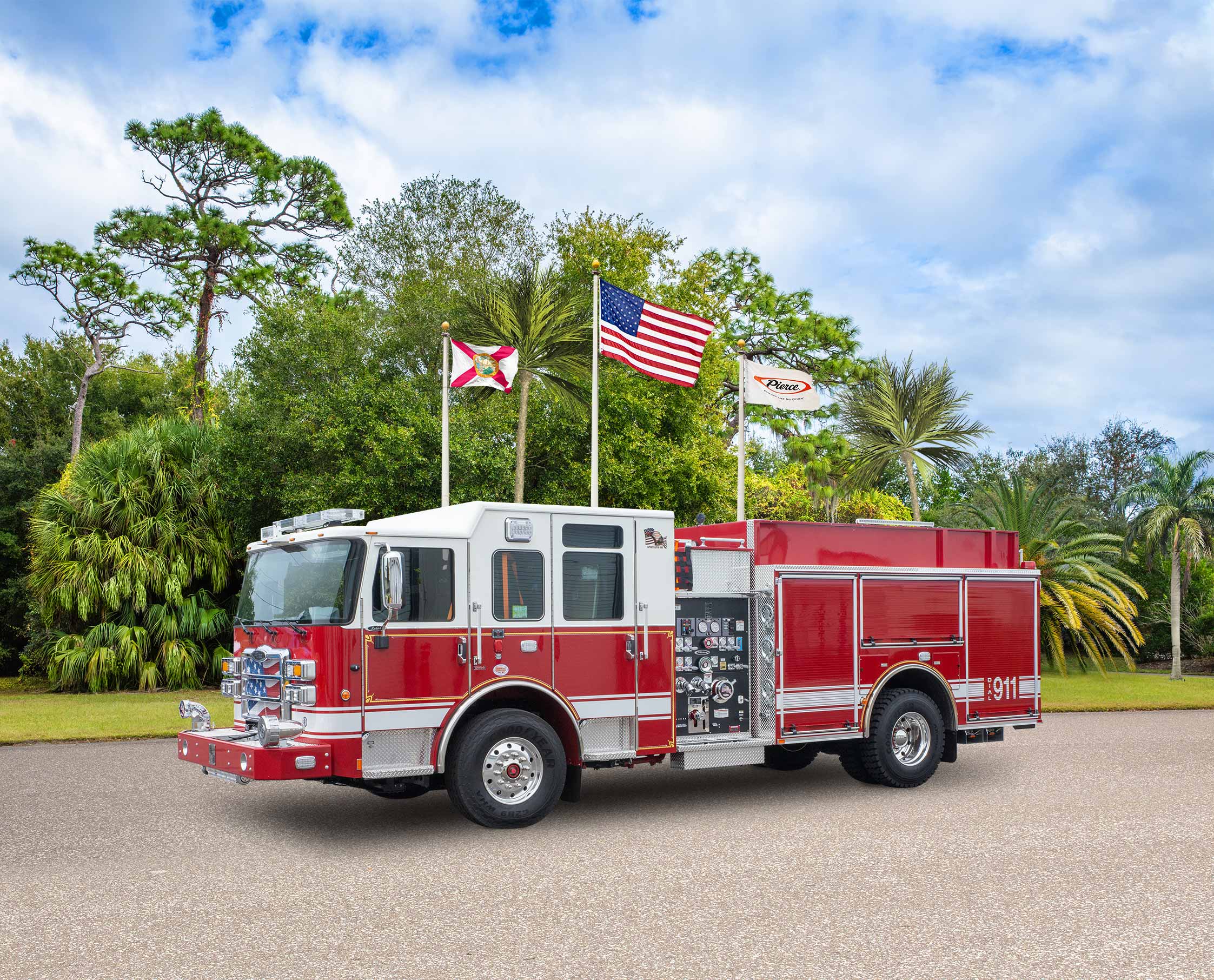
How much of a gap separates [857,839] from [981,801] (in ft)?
7.63

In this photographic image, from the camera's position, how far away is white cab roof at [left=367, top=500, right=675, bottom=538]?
8844 mm

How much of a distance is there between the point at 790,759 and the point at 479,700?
4945 mm

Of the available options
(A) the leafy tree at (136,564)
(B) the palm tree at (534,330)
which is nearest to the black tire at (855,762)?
(B) the palm tree at (534,330)

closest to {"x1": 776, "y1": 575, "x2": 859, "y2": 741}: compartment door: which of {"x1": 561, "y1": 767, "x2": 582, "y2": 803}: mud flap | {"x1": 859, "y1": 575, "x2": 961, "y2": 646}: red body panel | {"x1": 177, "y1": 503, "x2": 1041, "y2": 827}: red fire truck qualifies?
{"x1": 177, "y1": 503, "x2": 1041, "y2": 827}: red fire truck

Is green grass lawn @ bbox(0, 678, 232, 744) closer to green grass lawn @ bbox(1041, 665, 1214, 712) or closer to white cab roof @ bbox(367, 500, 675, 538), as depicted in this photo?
white cab roof @ bbox(367, 500, 675, 538)

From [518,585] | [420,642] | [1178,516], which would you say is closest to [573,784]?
[518,585]

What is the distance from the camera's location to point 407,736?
862 cm

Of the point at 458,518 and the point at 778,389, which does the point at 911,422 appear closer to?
the point at 778,389

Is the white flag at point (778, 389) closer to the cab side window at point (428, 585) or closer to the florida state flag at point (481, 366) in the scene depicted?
the florida state flag at point (481, 366)

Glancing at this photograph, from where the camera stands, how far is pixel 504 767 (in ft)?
29.3

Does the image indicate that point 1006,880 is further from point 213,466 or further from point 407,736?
point 213,466

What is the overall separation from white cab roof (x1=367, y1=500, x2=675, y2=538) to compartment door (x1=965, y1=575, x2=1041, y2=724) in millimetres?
4339

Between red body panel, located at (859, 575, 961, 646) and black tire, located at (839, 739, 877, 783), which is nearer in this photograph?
red body panel, located at (859, 575, 961, 646)

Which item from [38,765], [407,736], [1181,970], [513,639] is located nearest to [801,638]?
[513,639]
